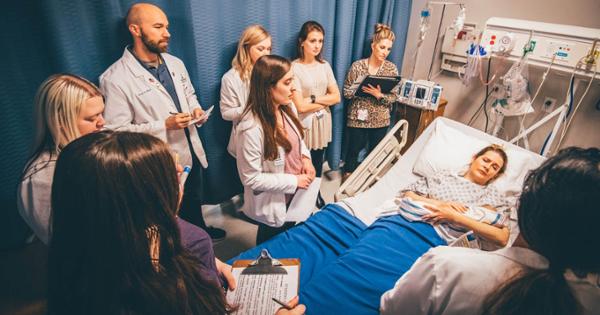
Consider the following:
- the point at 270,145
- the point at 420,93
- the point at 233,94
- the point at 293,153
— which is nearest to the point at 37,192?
the point at 270,145

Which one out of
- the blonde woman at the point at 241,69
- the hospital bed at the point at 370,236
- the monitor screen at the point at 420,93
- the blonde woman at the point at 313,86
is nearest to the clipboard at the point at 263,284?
the hospital bed at the point at 370,236

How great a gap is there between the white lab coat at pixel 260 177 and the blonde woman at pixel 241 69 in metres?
0.51

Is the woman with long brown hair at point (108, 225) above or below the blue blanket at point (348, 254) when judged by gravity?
above

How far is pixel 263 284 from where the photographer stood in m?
1.11

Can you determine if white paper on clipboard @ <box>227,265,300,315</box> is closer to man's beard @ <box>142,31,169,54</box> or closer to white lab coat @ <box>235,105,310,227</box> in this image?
white lab coat @ <box>235,105,310,227</box>

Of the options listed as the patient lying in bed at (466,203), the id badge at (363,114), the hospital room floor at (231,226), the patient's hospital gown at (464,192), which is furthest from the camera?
the id badge at (363,114)

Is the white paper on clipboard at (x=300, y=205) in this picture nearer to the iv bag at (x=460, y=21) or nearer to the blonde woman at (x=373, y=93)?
the blonde woman at (x=373, y=93)

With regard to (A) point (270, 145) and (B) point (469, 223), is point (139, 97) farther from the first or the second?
(B) point (469, 223)

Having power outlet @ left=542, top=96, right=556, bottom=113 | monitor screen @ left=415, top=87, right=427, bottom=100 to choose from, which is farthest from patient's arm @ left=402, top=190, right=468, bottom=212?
power outlet @ left=542, top=96, right=556, bottom=113

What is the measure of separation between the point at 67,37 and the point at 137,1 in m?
0.41

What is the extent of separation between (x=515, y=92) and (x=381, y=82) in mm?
1093

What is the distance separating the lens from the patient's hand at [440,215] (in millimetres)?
1553

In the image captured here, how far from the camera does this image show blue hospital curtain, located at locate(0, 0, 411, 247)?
4.70 ft

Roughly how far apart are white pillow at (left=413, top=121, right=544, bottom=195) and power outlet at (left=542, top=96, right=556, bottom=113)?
83 cm
